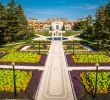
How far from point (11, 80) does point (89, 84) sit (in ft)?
24.3

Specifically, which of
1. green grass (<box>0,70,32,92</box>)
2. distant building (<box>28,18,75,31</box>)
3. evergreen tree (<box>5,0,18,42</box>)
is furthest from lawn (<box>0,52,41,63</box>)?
distant building (<box>28,18,75,31</box>)

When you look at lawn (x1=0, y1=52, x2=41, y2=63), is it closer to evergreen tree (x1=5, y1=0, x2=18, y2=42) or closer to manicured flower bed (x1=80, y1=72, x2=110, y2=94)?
manicured flower bed (x1=80, y1=72, x2=110, y2=94)

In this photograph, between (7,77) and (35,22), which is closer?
(7,77)

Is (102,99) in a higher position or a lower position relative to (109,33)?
lower

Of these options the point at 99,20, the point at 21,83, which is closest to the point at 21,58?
the point at 21,83

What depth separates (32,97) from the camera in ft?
60.1

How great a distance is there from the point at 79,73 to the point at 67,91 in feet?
17.8

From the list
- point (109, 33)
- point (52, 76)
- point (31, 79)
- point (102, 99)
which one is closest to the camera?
point (102, 99)

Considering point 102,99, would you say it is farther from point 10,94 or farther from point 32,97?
point 10,94

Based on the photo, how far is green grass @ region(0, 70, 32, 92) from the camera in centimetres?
2017

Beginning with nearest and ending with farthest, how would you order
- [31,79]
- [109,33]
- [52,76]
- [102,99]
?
[102,99] < [31,79] < [52,76] < [109,33]

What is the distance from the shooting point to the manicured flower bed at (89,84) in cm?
1858

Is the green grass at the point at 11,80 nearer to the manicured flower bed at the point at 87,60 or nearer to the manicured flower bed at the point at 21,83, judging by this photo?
the manicured flower bed at the point at 21,83

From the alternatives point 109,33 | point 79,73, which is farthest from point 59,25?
point 79,73
